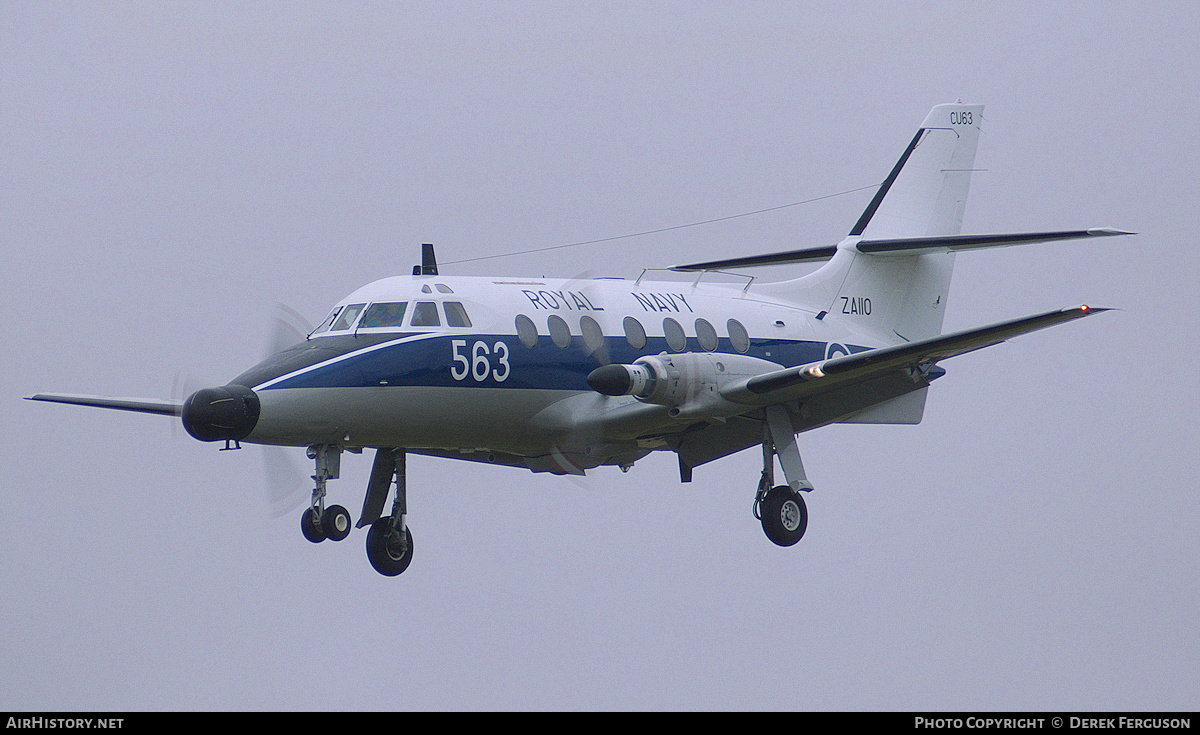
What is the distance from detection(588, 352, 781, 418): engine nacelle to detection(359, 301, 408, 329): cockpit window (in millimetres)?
2582

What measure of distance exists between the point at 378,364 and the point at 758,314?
265 inches

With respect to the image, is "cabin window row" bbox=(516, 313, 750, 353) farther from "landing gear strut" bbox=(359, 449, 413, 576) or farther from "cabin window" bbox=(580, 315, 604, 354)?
"landing gear strut" bbox=(359, 449, 413, 576)

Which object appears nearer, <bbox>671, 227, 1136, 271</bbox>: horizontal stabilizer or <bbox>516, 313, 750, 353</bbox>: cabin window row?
<bbox>516, 313, 750, 353</bbox>: cabin window row

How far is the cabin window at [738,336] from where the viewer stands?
77.0 feet

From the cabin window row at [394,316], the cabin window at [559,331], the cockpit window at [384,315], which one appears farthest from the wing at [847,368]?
the cockpit window at [384,315]

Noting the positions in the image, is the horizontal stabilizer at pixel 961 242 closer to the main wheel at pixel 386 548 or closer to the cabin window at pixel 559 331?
the cabin window at pixel 559 331

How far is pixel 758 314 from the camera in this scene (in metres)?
24.1

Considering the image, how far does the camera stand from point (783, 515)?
22.1 m

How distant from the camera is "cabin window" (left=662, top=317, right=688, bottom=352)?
22.7 meters

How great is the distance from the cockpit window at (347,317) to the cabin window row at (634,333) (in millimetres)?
2102

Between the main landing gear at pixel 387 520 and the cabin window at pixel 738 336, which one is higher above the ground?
the cabin window at pixel 738 336

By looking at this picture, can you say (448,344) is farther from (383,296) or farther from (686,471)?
(686,471)

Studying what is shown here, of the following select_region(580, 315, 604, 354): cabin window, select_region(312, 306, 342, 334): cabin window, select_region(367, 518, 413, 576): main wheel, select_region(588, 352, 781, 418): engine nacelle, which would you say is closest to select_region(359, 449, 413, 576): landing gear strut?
select_region(367, 518, 413, 576): main wheel

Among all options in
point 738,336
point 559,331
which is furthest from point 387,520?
point 738,336
